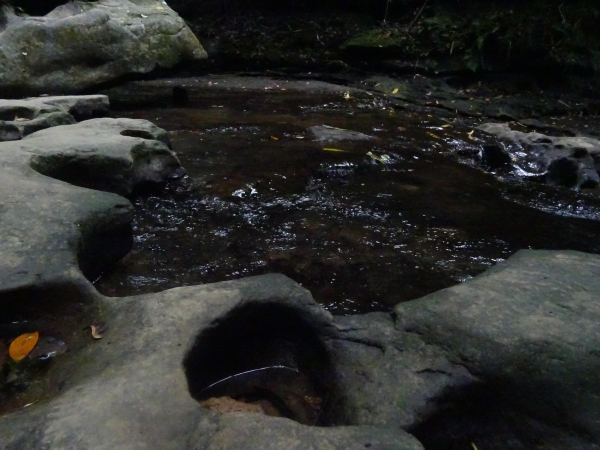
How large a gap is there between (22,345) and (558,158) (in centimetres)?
444

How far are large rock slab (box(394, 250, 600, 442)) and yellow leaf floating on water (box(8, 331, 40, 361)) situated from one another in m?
1.42

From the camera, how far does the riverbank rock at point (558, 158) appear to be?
4.61 m

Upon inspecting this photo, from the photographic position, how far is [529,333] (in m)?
1.96

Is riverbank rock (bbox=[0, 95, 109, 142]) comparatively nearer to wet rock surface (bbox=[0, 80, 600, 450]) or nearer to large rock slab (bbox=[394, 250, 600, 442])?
wet rock surface (bbox=[0, 80, 600, 450])

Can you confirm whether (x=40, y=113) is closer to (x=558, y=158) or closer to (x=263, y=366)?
(x=263, y=366)

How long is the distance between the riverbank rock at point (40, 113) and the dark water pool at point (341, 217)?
38.9 inches

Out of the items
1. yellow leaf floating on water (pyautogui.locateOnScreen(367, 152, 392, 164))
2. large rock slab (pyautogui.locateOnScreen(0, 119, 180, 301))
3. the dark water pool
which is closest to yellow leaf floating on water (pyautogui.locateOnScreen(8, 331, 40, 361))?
large rock slab (pyautogui.locateOnScreen(0, 119, 180, 301))

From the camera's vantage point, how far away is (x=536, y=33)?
348 inches

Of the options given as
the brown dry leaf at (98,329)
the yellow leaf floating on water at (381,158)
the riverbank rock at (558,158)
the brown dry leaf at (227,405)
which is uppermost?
the brown dry leaf at (98,329)

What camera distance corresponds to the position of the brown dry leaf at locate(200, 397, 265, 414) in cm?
199

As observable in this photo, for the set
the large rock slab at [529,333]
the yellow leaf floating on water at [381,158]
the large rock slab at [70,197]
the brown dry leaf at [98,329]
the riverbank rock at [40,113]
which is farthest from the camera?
the yellow leaf floating on water at [381,158]

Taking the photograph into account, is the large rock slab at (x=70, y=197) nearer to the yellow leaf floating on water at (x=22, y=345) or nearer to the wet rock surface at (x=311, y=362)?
the wet rock surface at (x=311, y=362)

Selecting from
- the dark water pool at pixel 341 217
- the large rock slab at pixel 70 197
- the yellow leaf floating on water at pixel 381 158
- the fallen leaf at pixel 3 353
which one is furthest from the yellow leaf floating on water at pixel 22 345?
the yellow leaf floating on water at pixel 381 158

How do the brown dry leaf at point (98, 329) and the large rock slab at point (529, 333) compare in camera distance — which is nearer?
the large rock slab at point (529, 333)
